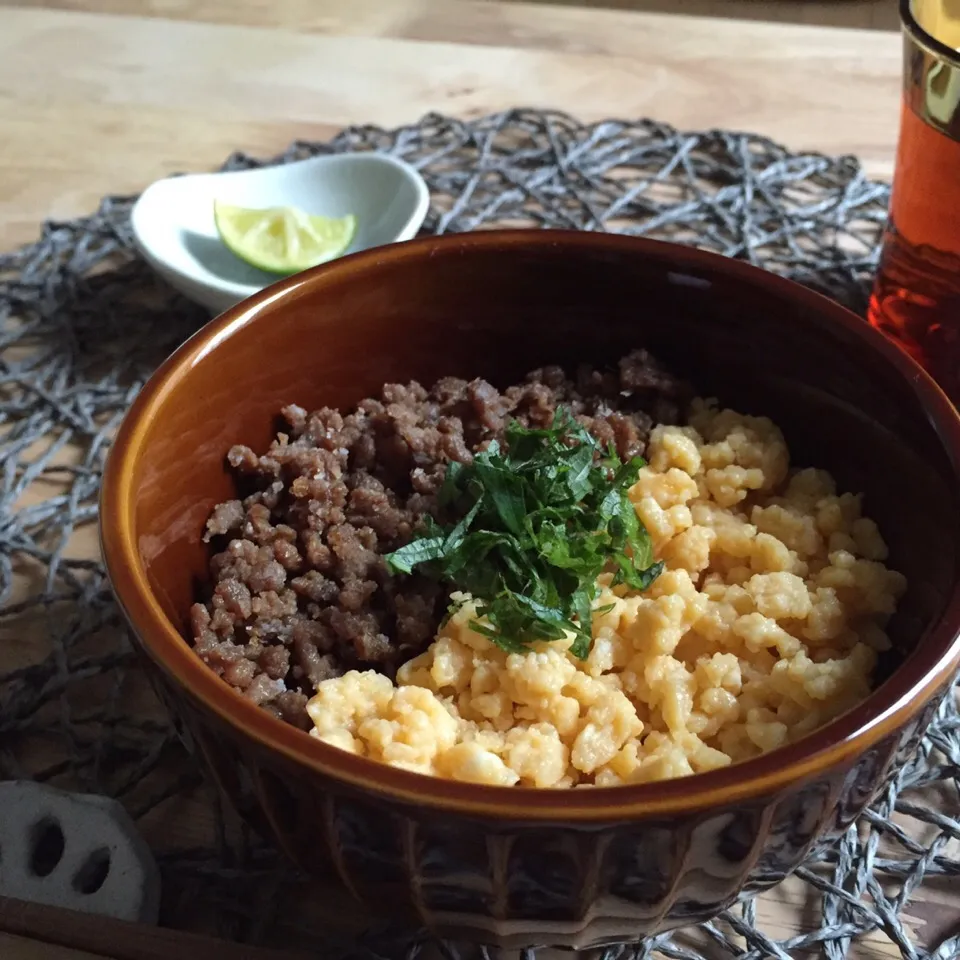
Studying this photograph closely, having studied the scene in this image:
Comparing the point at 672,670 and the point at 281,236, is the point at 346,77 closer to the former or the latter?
the point at 281,236

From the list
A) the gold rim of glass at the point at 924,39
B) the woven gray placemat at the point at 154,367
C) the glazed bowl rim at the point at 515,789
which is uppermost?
the gold rim of glass at the point at 924,39

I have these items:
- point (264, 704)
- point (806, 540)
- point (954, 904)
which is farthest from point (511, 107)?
point (954, 904)

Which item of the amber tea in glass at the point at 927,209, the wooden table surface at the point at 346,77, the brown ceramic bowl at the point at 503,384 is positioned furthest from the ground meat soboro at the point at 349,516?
the wooden table surface at the point at 346,77

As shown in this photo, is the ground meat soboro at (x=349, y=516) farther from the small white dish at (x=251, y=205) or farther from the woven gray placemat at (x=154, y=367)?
the small white dish at (x=251, y=205)

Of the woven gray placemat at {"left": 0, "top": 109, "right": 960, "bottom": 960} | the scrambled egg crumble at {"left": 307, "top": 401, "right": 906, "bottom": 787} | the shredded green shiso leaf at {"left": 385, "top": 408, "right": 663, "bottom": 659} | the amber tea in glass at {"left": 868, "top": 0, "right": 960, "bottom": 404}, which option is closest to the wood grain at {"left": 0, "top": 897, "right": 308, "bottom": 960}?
the woven gray placemat at {"left": 0, "top": 109, "right": 960, "bottom": 960}

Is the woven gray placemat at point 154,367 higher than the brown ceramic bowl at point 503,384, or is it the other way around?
the brown ceramic bowl at point 503,384

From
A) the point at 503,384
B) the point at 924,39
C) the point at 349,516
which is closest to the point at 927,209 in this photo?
the point at 924,39
